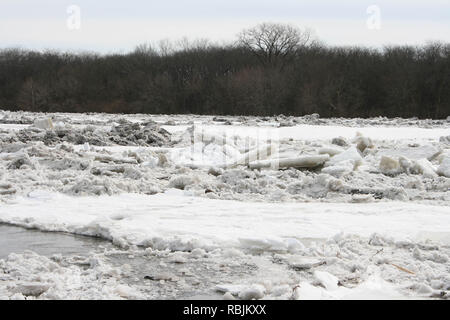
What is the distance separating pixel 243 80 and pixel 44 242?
33560mm

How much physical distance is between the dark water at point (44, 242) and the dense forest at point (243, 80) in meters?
29.7

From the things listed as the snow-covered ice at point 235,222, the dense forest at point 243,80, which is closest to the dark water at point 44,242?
the snow-covered ice at point 235,222

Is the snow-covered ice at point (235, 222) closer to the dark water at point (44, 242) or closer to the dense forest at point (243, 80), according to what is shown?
the dark water at point (44, 242)

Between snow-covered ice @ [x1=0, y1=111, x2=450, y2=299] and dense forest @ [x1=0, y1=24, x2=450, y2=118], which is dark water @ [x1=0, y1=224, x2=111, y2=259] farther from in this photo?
dense forest @ [x1=0, y1=24, x2=450, y2=118]

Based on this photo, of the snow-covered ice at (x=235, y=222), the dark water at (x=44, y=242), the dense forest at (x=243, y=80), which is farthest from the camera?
the dense forest at (x=243, y=80)

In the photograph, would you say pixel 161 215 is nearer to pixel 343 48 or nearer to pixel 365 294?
pixel 365 294

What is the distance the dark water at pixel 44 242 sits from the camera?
4.28 m

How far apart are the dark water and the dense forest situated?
1168 inches

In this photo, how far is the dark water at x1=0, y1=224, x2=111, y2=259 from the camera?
14.0 ft

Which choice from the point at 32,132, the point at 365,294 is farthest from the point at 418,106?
the point at 365,294

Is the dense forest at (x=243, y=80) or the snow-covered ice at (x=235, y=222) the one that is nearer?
the snow-covered ice at (x=235, y=222)

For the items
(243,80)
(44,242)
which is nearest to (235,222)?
(44,242)

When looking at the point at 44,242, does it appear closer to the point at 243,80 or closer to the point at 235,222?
the point at 235,222
